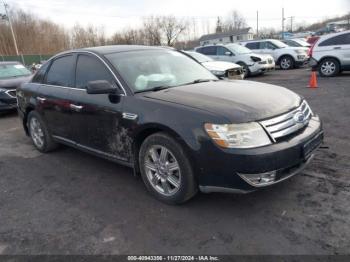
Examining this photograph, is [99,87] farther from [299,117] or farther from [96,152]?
[299,117]

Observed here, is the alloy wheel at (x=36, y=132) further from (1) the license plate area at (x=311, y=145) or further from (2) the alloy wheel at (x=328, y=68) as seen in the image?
(2) the alloy wheel at (x=328, y=68)

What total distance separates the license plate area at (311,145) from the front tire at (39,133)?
392 cm

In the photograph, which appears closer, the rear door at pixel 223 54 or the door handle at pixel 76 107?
the door handle at pixel 76 107

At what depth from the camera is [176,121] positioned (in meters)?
3.07

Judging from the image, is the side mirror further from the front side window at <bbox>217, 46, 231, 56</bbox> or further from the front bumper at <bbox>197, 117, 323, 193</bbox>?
the front side window at <bbox>217, 46, 231, 56</bbox>

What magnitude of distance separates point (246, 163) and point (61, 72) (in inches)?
129

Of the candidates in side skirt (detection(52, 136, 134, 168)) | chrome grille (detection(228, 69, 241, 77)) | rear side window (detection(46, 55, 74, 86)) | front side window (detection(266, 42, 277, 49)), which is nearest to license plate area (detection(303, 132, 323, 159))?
side skirt (detection(52, 136, 134, 168))

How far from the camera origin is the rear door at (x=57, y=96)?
14.8 feet

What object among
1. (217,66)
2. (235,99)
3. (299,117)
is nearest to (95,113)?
(235,99)

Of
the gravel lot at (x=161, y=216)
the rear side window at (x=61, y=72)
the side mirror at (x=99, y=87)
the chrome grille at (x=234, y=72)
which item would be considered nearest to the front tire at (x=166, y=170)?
the gravel lot at (x=161, y=216)

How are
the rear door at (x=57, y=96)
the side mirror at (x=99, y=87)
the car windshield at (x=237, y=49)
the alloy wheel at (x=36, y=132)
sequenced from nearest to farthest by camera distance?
the side mirror at (x=99, y=87) → the rear door at (x=57, y=96) → the alloy wheel at (x=36, y=132) → the car windshield at (x=237, y=49)

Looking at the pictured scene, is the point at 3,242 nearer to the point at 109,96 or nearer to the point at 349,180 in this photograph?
the point at 109,96

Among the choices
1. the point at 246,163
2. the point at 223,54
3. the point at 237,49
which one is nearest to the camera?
the point at 246,163

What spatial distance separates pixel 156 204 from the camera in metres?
3.46
